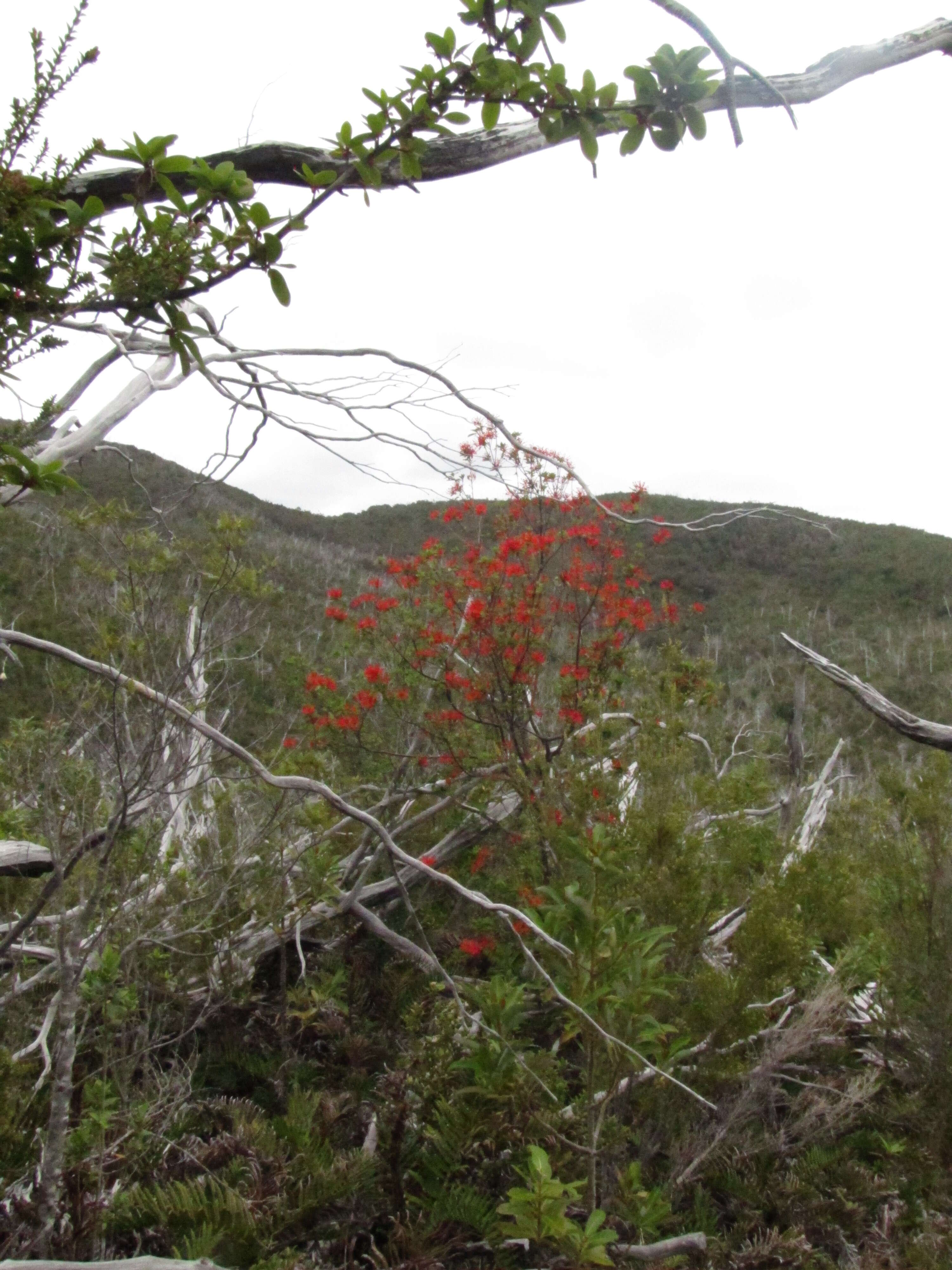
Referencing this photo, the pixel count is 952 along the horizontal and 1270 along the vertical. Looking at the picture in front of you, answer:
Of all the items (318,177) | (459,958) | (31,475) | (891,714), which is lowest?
(459,958)

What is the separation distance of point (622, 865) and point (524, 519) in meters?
3.65

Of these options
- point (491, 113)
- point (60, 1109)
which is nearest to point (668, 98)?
point (491, 113)

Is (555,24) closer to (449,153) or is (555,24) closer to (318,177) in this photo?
(449,153)

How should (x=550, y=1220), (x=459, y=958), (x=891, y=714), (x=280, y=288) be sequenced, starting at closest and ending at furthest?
(x=280, y=288), (x=550, y=1220), (x=891, y=714), (x=459, y=958)

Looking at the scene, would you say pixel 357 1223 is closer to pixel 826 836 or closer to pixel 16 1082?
pixel 16 1082

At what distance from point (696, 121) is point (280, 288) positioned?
29.7 inches

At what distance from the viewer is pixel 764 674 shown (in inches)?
1112

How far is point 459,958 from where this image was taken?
4.51m

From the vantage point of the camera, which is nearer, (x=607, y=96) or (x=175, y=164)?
(x=175, y=164)

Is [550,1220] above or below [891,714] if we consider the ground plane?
below

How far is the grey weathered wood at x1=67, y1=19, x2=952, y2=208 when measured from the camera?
1254mm

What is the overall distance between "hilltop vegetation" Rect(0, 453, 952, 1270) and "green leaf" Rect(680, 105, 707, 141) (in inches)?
64.1

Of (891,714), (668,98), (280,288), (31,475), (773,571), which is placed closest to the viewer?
(31,475)

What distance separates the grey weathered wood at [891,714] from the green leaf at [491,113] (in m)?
2.42
